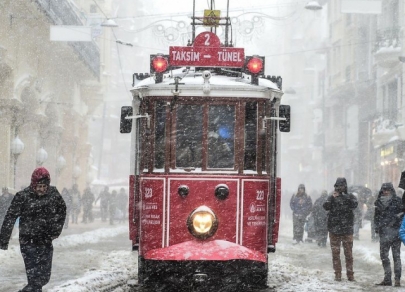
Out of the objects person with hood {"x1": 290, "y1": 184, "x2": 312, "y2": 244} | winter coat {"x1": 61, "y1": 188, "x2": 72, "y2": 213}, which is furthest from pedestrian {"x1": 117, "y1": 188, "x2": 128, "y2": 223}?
person with hood {"x1": 290, "y1": 184, "x2": 312, "y2": 244}

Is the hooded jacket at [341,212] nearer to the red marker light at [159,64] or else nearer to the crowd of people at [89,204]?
the red marker light at [159,64]

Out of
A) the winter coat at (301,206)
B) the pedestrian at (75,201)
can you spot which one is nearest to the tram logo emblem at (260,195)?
the winter coat at (301,206)

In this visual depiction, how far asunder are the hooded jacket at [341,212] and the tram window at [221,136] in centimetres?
382

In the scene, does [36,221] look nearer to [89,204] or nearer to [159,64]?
[159,64]

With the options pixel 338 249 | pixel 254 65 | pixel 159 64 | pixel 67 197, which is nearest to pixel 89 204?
pixel 67 197

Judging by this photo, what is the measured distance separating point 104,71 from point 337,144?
55.0 feet

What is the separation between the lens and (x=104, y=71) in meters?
53.5

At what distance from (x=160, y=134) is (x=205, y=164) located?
0.69 metres

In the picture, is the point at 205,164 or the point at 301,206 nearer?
the point at 205,164

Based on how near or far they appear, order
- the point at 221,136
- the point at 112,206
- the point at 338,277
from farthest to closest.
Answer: the point at 112,206 → the point at 338,277 → the point at 221,136

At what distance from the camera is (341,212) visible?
15500mm

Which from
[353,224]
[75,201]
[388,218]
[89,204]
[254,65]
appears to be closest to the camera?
[254,65]

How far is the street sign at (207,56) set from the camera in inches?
482

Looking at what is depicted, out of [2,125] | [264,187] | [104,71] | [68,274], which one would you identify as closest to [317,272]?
[68,274]
